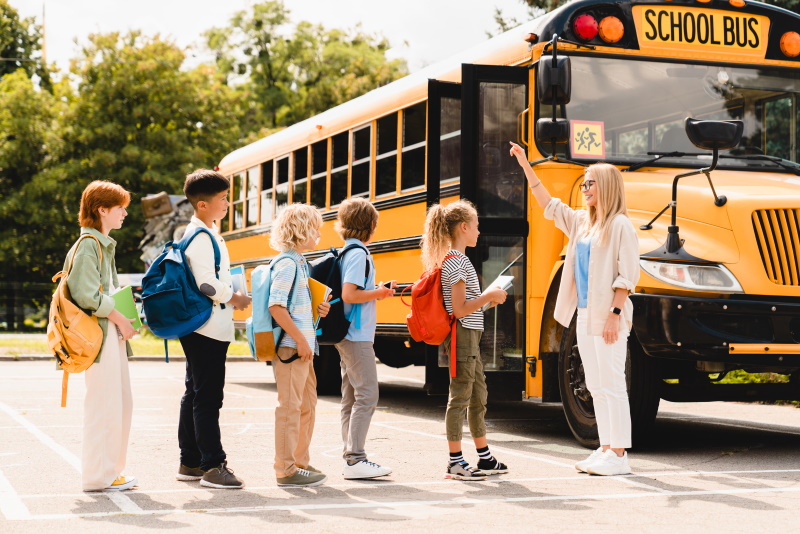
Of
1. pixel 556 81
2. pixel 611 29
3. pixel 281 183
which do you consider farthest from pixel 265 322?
pixel 281 183

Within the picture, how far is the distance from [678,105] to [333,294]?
2.91 metres

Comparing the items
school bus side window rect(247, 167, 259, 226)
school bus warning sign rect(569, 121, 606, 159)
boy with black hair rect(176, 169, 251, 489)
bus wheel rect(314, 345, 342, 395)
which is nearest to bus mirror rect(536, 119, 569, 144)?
school bus warning sign rect(569, 121, 606, 159)

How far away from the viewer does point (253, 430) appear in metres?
8.41

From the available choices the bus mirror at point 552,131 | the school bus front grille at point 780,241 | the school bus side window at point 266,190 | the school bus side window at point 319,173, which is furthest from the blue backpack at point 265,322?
the school bus side window at point 266,190

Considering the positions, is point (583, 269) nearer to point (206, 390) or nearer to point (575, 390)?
point (575, 390)

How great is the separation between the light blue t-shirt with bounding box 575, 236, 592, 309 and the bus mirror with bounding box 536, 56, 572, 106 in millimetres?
1057

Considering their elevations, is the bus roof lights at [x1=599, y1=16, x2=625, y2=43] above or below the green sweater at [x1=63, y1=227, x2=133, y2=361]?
above

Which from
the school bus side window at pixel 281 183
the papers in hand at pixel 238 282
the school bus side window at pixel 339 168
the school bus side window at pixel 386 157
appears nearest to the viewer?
the papers in hand at pixel 238 282

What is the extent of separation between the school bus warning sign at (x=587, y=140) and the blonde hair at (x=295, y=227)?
2.19 meters

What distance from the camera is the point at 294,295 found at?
18.8ft

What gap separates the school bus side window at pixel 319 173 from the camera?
10805mm

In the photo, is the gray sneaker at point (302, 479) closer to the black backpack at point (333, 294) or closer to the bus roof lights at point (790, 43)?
the black backpack at point (333, 294)

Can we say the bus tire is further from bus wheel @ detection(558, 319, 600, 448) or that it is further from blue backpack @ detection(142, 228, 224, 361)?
blue backpack @ detection(142, 228, 224, 361)

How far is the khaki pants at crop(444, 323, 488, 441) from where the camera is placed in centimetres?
595
